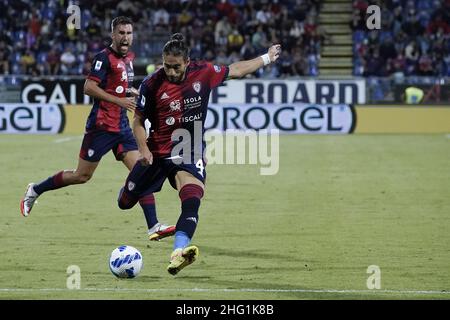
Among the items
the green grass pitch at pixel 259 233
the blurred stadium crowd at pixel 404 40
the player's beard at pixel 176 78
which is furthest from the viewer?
the blurred stadium crowd at pixel 404 40

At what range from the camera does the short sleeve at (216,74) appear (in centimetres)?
1034

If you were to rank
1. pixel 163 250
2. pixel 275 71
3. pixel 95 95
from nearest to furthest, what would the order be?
pixel 163 250, pixel 95 95, pixel 275 71

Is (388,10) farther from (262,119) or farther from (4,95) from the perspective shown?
(4,95)

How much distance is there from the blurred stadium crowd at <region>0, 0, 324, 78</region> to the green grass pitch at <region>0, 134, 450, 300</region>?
40.6ft

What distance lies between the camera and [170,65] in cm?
983

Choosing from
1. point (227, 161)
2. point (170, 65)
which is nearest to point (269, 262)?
point (170, 65)

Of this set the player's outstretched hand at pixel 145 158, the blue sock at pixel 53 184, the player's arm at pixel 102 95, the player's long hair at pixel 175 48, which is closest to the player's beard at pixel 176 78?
the player's long hair at pixel 175 48

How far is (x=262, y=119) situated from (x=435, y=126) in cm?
475

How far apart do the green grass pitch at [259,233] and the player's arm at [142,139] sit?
104 cm

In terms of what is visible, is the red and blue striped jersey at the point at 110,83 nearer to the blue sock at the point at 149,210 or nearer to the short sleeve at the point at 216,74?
the blue sock at the point at 149,210

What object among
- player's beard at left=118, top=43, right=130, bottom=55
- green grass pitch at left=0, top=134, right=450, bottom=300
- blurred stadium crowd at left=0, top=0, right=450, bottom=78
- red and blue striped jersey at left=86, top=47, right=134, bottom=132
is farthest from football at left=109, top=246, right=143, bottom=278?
blurred stadium crowd at left=0, top=0, right=450, bottom=78

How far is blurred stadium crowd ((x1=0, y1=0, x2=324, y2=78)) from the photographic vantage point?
34.2 meters

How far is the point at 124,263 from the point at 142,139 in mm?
1229

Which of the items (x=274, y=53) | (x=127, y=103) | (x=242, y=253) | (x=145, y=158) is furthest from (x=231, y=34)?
(x=145, y=158)
